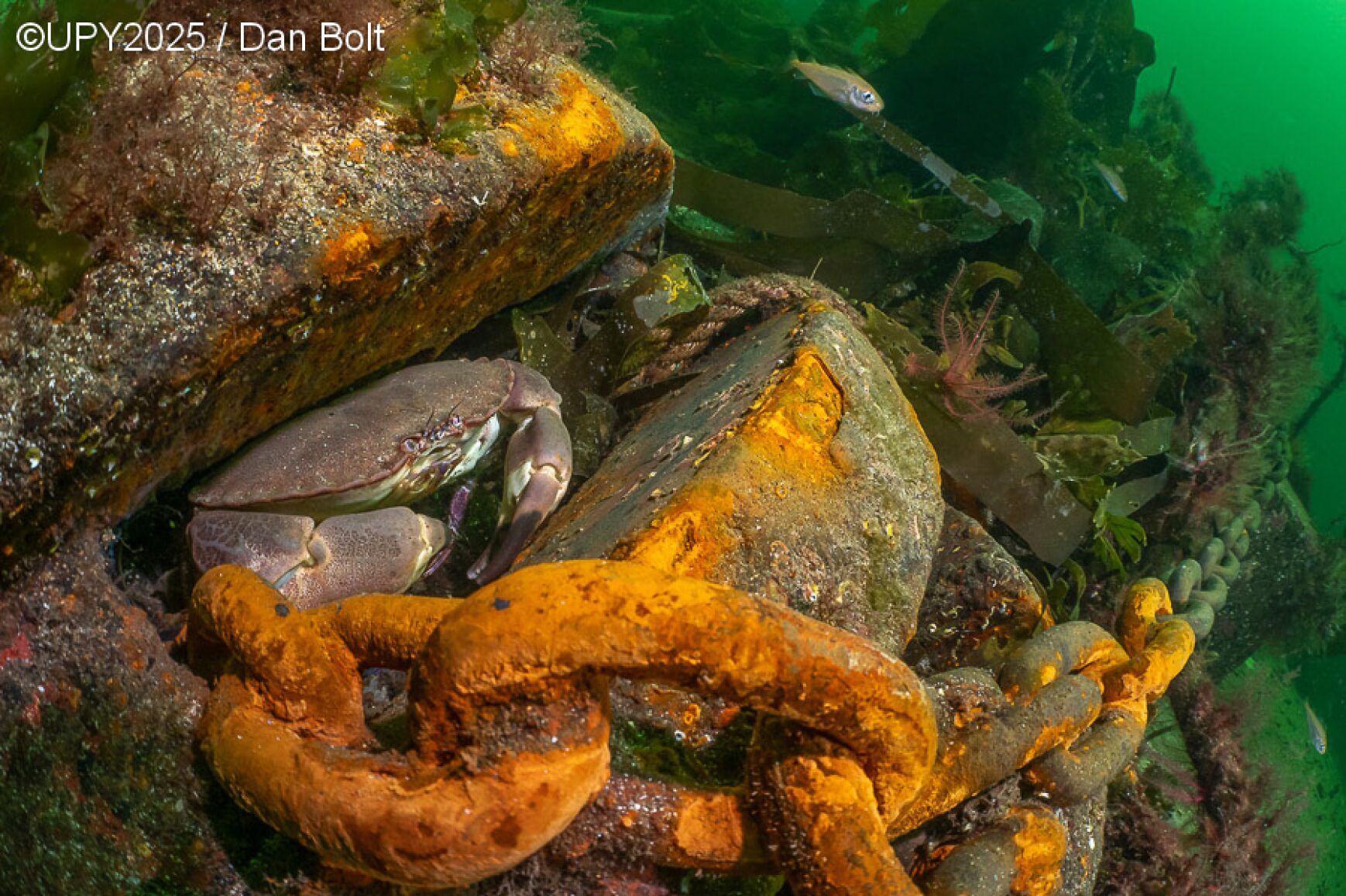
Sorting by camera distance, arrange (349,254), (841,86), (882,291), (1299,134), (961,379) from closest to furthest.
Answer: (349,254), (961,379), (882,291), (841,86), (1299,134)

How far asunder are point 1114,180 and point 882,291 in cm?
424

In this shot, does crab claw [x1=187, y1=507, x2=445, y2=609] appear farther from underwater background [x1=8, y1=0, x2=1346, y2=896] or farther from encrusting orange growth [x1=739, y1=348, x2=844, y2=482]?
encrusting orange growth [x1=739, y1=348, x2=844, y2=482]

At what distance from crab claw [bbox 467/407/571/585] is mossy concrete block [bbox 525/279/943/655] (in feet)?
0.56

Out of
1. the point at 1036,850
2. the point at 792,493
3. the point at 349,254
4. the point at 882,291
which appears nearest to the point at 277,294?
the point at 349,254

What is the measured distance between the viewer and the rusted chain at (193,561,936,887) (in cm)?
135

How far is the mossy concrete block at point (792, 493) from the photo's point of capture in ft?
7.36

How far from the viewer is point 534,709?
1397 mm

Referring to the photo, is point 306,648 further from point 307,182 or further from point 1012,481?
point 1012,481

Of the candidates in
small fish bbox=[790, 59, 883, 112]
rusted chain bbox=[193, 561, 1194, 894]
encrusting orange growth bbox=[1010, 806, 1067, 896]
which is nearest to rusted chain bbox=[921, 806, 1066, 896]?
encrusting orange growth bbox=[1010, 806, 1067, 896]

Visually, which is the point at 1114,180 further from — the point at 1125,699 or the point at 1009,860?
the point at 1009,860

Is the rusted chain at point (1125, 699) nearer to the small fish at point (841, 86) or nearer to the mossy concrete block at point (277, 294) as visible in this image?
the mossy concrete block at point (277, 294)

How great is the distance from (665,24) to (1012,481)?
568cm

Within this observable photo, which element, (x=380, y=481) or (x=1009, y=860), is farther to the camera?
(x=380, y=481)

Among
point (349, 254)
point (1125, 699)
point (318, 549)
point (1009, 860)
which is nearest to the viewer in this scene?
point (1009, 860)
